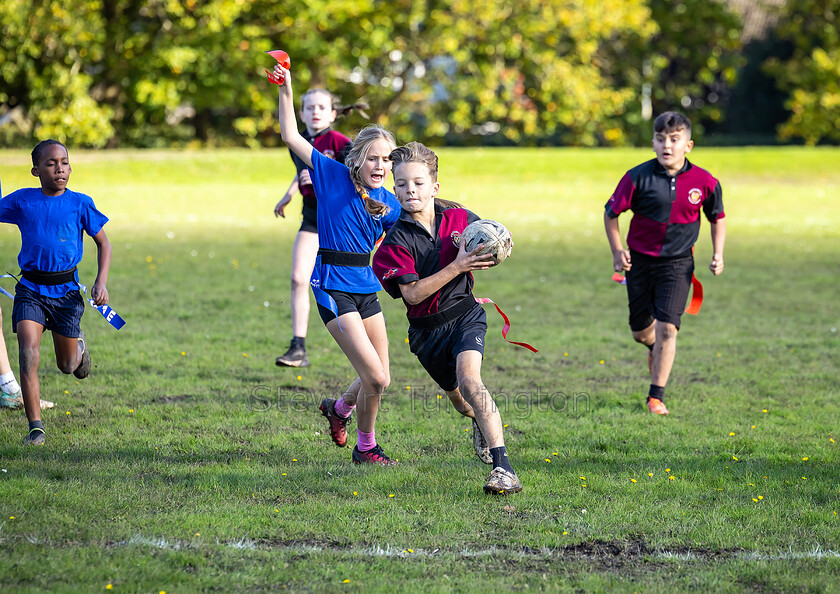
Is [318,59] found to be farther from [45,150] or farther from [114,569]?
[114,569]

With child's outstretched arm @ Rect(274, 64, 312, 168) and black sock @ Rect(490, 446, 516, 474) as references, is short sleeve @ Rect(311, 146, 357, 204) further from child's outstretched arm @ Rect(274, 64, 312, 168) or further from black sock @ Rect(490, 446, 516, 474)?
black sock @ Rect(490, 446, 516, 474)

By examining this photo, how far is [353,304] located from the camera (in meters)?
5.05

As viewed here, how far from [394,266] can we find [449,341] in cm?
49

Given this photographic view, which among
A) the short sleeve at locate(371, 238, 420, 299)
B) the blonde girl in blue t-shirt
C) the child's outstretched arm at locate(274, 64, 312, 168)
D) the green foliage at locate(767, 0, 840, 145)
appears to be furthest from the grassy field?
the green foliage at locate(767, 0, 840, 145)

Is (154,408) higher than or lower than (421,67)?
lower

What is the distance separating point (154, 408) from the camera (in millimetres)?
6266

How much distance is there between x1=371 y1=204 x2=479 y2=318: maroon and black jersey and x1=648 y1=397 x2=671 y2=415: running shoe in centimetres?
211

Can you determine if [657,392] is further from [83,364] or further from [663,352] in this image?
[83,364]

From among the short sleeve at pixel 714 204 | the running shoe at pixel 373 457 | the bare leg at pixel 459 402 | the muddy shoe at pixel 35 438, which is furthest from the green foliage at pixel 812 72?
the muddy shoe at pixel 35 438

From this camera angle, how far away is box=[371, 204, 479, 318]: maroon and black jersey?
4.68 m

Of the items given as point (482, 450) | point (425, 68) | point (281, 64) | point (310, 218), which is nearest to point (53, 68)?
point (425, 68)

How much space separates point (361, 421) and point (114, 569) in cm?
178

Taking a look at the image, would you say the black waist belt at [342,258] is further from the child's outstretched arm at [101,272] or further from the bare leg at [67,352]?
the bare leg at [67,352]

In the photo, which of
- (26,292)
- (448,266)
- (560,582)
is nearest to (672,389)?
(448,266)
